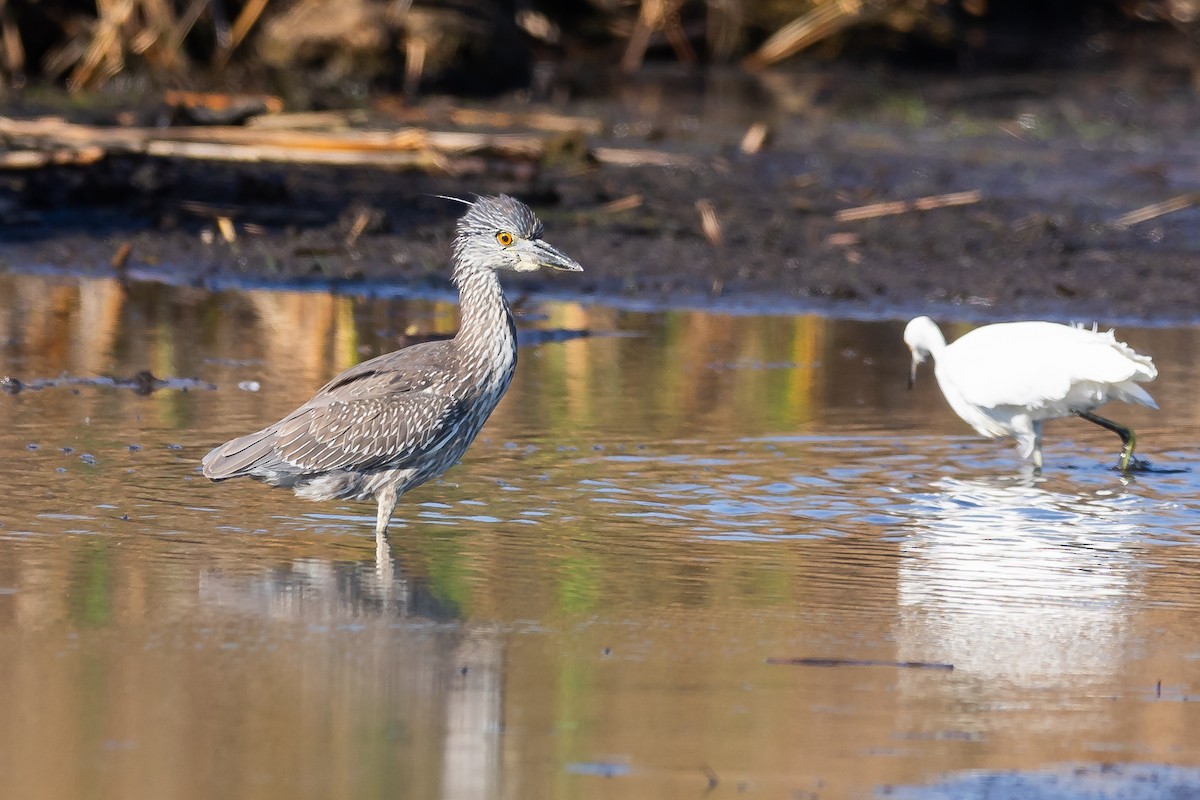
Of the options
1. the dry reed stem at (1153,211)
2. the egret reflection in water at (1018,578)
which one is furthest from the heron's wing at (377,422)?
the dry reed stem at (1153,211)

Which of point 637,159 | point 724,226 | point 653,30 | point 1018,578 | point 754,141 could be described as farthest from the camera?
point 653,30

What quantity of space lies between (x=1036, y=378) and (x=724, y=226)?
216 inches

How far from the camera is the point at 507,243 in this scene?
→ 767 cm

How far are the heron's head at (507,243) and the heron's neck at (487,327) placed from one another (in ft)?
0.33

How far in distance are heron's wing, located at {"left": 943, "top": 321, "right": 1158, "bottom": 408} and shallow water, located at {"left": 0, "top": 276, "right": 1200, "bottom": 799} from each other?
1.11 ft

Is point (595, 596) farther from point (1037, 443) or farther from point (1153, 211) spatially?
point (1153, 211)

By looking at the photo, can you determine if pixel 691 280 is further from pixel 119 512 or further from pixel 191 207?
pixel 119 512

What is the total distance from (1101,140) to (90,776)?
628 inches

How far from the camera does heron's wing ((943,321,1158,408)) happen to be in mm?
8953

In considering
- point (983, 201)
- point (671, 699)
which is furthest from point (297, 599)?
point (983, 201)

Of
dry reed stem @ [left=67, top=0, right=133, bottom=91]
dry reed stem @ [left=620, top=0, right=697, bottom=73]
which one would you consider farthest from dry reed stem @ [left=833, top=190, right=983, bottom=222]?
dry reed stem @ [left=620, top=0, right=697, bottom=73]

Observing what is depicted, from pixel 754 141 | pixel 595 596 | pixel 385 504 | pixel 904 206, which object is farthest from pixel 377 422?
pixel 754 141

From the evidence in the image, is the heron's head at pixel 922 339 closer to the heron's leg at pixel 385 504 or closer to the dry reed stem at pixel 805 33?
the heron's leg at pixel 385 504

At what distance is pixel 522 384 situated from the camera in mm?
10047
